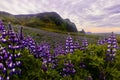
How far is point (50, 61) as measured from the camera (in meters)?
8.15

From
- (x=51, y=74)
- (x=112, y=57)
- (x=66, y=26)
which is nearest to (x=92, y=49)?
(x=112, y=57)

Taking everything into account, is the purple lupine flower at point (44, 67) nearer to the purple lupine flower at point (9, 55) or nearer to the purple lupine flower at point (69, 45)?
the purple lupine flower at point (9, 55)

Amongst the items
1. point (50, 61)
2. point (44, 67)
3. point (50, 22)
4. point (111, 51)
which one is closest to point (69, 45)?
point (50, 61)

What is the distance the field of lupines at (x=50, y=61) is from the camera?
7172 millimetres

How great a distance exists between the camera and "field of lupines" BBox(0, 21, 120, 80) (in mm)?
7172

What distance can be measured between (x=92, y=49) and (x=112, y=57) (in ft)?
2.31

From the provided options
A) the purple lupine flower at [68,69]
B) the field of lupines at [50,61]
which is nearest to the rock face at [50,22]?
the field of lupines at [50,61]

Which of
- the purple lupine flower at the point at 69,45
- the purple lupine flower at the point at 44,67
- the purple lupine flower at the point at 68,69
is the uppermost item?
the purple lupine flower at the point at 69,45

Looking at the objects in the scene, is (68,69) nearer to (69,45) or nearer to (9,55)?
(69,45)

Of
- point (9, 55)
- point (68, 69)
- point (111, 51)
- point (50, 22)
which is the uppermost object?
point (50, 22)

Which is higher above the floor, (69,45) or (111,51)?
(69,45)

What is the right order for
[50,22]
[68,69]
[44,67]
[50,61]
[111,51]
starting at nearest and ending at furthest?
[44,67] → [68,69] → [50,61] → [111,51] → [50,22]

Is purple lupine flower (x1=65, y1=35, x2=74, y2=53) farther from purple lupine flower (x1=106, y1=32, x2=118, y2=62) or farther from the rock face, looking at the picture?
the rock face

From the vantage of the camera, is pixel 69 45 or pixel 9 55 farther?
pixel 69 45
